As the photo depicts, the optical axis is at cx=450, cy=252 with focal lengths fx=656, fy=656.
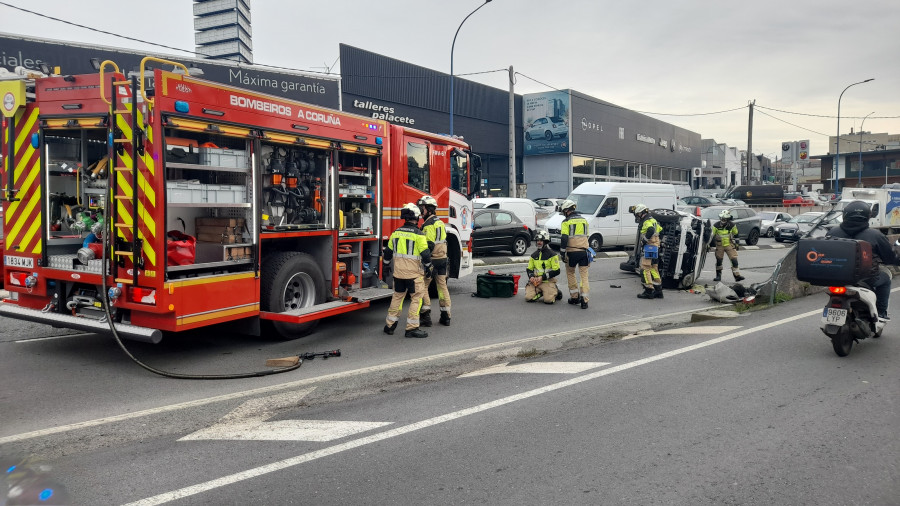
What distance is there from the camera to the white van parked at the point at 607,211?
2048 centimetres

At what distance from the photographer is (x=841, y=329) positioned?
263 inches

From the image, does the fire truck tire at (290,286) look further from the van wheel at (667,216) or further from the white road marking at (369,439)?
the van wheel at (667,216)

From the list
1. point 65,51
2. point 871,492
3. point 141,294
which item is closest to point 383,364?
point 141,294

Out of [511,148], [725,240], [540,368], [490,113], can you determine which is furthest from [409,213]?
[490,113]

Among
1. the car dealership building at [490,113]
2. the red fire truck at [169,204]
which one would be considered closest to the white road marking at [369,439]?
the red fire truck at [169,204]

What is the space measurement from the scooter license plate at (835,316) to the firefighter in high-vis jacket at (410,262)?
439 cm

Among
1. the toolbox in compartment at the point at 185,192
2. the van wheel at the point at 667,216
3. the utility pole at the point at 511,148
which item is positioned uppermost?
the utility pole at the point at 511,148

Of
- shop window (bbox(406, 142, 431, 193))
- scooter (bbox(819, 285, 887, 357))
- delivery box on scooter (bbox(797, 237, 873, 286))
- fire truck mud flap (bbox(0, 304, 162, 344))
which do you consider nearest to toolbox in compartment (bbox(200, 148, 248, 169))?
fire truck mud flap (bbox(0, 304, 162, 344))

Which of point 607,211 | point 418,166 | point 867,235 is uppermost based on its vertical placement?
point 418,166

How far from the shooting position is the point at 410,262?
8.16 m

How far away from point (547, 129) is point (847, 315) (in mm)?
37729

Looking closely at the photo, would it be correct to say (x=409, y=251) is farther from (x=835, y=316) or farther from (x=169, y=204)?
(x=835, y=316)

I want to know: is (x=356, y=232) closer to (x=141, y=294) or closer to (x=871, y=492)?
(x=141, y=294)

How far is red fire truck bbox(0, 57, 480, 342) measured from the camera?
6.20 m
